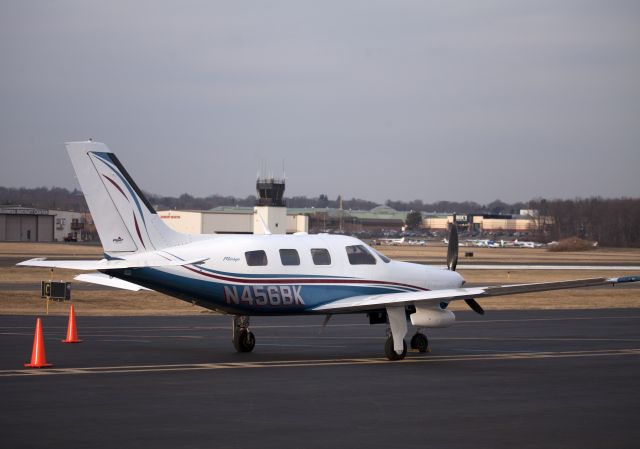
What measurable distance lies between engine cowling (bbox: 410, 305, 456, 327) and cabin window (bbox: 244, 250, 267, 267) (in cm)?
386

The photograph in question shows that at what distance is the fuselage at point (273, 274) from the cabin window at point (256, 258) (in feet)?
0.08

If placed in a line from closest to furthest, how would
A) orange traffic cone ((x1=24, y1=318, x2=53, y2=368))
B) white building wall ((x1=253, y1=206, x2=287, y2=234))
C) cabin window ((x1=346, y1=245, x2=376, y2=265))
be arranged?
orange traffic cone ((x1=24, y1=318, x2=53, y2=368)), cabin window ((x1=346, y1=245, x2=376, y2=265)), white building wall ((x1=253, y1=206, x2=287, y2=234))

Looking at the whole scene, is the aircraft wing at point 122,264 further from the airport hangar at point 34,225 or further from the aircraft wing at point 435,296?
the airport hangar at point 34,225

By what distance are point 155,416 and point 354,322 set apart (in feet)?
72.3

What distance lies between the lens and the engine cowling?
24.1 m

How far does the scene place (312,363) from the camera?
74.7 ft

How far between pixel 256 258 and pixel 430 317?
445 centimetres

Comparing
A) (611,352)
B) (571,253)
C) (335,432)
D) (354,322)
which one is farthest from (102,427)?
(571,253)

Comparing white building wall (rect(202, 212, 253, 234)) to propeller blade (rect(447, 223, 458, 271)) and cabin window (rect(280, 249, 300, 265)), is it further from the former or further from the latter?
cabin window (rect(280, 249, 300, 265))

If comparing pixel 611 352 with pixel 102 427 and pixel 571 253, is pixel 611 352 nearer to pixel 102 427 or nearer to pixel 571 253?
pixel 102 427

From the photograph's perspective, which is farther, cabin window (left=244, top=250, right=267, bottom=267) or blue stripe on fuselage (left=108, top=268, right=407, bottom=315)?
cabin window (left=244, top=250, right=267, bottom=267)

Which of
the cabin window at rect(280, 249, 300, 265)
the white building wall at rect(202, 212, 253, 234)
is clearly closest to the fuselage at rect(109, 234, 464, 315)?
the cabin window at rect(280, 249, 300, 265)

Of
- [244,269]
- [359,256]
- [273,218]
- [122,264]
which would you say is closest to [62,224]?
[273,218]

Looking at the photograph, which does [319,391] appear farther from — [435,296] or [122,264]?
[122,264]
